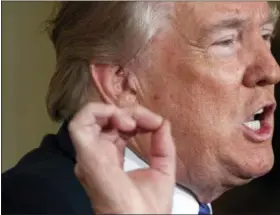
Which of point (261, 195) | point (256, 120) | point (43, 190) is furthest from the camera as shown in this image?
point (261, 195)

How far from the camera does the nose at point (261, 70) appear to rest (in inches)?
34.8

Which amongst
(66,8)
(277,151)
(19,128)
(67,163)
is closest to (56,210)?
(67,163)

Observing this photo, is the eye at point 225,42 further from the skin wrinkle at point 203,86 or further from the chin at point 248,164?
the chin at point 248,164

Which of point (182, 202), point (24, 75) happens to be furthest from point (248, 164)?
point (24, 75)

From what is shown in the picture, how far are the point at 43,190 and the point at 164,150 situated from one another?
20 centimetres

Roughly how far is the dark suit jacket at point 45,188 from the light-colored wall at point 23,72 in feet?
0.25

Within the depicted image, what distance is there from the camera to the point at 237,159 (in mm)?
889

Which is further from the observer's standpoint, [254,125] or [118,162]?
[254,125]

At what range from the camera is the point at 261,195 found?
1.12 m

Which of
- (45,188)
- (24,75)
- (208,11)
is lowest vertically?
(45,188)

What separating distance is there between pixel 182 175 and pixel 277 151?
12.1 inches

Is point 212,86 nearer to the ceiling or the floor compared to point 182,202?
nearer to the ceiling

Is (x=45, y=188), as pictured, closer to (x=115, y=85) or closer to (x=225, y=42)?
(x=115, y=85)

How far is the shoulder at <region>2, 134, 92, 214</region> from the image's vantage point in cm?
Answer: 80
